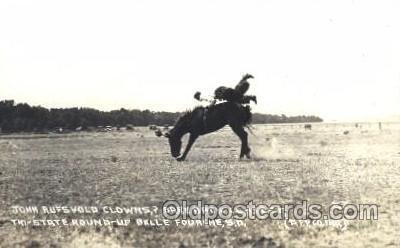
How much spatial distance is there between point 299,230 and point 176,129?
12.2 meters

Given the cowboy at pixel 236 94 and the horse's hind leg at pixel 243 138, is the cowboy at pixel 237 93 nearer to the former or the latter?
the cowboy at pixel 236 94

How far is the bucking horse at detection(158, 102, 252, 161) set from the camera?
18.4 meters

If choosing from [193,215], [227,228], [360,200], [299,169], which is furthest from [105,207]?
[299,169]

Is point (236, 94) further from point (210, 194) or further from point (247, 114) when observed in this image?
point (210, 194)

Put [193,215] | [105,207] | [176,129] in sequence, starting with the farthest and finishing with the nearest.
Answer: [176,129] → [105,207] → [193,215]

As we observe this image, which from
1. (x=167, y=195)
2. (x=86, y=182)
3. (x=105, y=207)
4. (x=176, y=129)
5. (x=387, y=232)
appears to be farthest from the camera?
(x=176, y=129)

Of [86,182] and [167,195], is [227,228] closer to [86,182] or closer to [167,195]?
[167,195]

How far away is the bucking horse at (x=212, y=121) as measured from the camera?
60.3 feet

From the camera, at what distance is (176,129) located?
19203 mm

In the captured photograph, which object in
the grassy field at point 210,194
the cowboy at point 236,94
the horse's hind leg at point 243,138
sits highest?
the cowboy at point 236,94
